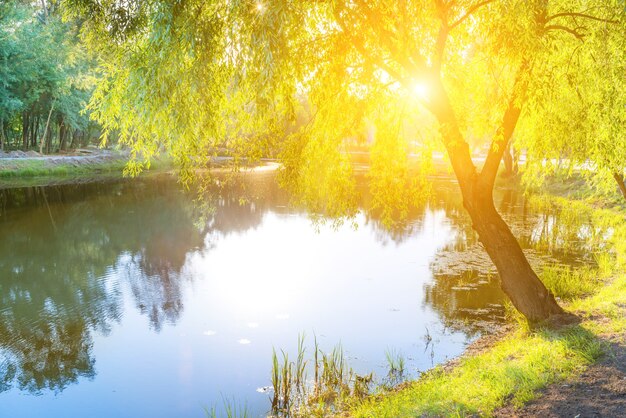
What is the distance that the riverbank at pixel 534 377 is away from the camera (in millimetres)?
6441

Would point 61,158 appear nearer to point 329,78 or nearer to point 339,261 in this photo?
point 339,261

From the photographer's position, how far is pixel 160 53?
315 inches

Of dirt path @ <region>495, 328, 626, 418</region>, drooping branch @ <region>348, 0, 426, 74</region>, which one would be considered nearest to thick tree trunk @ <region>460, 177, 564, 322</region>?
drooping branch @ <region>348, 0, 426, 74</region>

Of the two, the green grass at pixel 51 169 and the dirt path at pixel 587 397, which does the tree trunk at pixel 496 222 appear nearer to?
the dirt path at pixel 587 397

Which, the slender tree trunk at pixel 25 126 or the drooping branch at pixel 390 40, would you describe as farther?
the slender tree trunk at pixel 25 126

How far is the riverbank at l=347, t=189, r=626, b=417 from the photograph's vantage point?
644cm

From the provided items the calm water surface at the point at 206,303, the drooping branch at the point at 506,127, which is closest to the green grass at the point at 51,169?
the calm water surface at the point at 206,303

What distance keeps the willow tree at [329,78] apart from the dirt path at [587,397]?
3.09m

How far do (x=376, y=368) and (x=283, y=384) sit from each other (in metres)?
1.95

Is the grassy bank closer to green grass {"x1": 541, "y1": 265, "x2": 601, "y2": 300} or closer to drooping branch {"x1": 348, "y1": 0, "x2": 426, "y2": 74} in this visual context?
drooping branch {"x1": 348, "y1": 0, "x2": 426, "y2": 74}

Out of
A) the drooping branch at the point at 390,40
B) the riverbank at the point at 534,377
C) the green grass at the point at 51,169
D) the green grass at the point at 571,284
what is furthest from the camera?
the green grass at the point at 51,169

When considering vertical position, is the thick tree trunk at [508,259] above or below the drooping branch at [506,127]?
below

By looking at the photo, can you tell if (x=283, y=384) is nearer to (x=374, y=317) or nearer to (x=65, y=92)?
(x=374, y=317)

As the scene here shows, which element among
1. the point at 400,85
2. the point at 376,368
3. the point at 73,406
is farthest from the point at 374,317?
the point at 73,406
